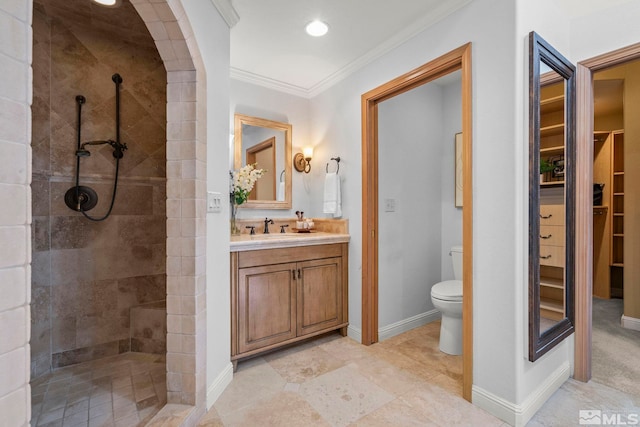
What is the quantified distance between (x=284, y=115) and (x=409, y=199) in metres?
1.49

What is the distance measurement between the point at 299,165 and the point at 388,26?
1.45 metres

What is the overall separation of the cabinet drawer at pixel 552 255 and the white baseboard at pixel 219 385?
77.8 inches

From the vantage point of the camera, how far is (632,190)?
2803 mm

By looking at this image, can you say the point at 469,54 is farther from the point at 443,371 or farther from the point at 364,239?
the point at 443,371

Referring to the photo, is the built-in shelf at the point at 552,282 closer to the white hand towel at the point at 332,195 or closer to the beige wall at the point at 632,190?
the white hand towel at the point at 332,195

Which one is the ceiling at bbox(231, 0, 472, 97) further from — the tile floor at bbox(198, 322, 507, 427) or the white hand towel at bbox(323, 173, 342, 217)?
the tile floor at bbox(198, 322, 507, 427)

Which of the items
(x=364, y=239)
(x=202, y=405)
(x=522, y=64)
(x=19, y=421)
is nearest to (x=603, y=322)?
(x=364, y=239)

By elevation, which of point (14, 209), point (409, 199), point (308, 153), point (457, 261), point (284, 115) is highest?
point (284, 115)

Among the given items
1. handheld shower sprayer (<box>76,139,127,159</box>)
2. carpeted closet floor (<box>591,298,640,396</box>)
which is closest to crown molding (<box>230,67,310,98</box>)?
handheld shower sprayer (<box>76,139,127,159</box>)

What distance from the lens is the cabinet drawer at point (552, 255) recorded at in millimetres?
1692

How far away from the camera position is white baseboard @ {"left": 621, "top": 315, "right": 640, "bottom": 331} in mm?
2719

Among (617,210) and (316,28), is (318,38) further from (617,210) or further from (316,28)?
(617,210)

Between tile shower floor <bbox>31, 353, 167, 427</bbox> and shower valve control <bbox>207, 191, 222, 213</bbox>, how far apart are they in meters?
1.09

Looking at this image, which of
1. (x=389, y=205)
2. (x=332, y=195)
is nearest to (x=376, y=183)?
(x=389, y=205)
